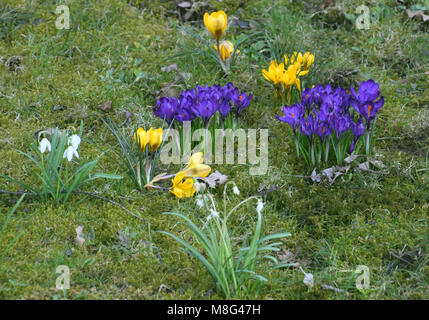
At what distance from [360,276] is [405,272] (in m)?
0.24

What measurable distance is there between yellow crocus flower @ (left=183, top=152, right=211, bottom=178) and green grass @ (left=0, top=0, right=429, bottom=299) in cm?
19

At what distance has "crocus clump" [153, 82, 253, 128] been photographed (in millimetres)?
3098

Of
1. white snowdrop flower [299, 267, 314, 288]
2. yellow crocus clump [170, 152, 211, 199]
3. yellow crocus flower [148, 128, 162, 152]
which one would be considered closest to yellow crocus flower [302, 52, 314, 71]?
yellow crocus clump [170, 152, 211, 199]

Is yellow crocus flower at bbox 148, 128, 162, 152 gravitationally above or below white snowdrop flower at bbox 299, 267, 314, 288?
above

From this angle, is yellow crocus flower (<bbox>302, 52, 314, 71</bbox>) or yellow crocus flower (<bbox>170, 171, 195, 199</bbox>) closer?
yellow crocus flower (<bbox>170, 171, 195, 199</bbox>)

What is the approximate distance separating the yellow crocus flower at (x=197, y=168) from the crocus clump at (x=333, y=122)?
523 mm

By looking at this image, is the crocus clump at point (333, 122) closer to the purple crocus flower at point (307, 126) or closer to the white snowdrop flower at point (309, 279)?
the purple crocus flower at point (307, 126)

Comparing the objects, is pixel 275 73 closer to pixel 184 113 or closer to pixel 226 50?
pixel 226 50

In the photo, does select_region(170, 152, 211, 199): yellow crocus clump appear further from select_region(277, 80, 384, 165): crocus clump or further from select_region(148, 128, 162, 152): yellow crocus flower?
select_region(277, 80, 384, 165): crocus clump

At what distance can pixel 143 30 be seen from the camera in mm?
4402

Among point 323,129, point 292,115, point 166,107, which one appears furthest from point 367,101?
point 166,107

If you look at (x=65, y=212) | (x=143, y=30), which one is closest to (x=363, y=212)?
(x=65, y=212)

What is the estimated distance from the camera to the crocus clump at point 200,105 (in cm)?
310

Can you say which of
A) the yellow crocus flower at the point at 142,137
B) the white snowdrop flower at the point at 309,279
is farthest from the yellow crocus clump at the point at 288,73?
the white snowdrop flower at the point at 309,279
